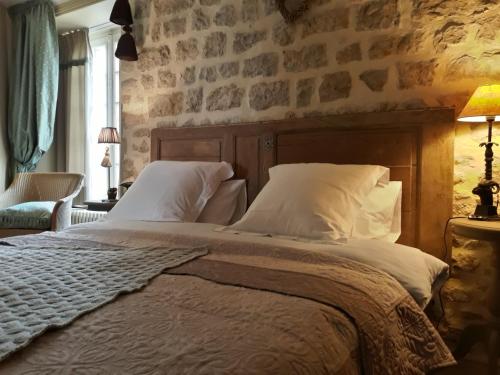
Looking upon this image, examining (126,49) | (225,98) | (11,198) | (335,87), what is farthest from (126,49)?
(11,198)

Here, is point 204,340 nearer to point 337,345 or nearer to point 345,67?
point 337,345

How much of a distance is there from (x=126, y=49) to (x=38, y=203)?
1.44m

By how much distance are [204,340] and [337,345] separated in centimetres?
31

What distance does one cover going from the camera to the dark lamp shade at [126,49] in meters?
3.08

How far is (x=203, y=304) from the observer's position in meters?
0.97

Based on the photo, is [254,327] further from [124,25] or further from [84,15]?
[84,15]

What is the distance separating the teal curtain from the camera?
153 inches

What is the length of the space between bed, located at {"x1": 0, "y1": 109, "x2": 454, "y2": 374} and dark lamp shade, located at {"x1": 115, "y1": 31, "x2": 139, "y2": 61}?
1.49m

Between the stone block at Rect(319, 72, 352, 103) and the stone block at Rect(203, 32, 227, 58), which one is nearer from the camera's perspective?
the stone block at Rect(319, 72, 352, 103)

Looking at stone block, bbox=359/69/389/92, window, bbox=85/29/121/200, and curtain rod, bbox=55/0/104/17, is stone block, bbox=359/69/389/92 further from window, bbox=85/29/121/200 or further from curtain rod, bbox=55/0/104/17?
window, bbox=85/29/121/200

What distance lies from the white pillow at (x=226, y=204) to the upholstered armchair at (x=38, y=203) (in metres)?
1.38

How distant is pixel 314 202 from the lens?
180 centimetres

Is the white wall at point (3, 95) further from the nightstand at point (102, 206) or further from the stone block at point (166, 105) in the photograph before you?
the stone block at point (166, 105)

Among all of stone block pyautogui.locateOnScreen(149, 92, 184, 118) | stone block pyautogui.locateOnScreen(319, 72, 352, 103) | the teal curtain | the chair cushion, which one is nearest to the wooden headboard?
stone block pyautogui.locateOnScreen(319, 72, 352, 103)
